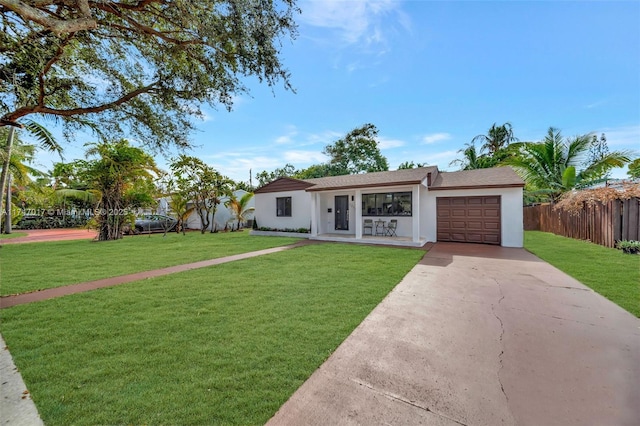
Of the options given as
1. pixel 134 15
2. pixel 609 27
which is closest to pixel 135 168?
pixel 134 15

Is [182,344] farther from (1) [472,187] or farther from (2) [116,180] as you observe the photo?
(2) [116,180]

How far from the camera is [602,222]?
988cm

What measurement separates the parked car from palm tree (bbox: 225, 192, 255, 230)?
14.6ft

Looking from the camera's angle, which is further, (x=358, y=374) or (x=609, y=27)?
(x=609, y=27)

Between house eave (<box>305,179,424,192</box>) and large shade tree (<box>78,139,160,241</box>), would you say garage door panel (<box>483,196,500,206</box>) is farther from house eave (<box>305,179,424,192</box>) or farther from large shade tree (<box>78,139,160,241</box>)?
large shade tree (<box>78,139,160,241</box>)

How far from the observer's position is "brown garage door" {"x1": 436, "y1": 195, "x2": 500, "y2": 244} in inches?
440

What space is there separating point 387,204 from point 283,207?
6.40m

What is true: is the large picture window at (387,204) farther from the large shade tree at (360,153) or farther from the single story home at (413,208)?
the large shade tree at (360,153)

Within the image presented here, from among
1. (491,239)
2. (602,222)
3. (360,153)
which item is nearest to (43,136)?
(491,239)

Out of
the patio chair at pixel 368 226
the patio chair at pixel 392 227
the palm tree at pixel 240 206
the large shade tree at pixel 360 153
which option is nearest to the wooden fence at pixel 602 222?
the patio chair at pixel 392 227

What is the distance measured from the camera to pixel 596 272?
623 cm

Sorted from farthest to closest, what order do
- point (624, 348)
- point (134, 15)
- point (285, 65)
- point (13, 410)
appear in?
point (285, 65), point (134, 15), point (624, 348), point (13, 410)

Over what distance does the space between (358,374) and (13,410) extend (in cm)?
291

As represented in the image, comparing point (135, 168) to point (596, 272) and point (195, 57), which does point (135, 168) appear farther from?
point (596, 272)
